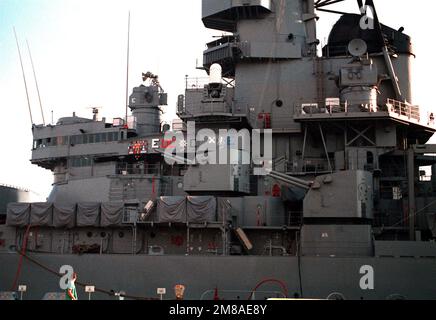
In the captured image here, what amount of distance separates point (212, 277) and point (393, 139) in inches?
336

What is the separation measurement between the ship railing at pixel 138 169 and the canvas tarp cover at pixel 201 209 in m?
4.39

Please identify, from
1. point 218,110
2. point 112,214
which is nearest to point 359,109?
point 218,110

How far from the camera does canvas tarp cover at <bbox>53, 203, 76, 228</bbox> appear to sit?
20156mm

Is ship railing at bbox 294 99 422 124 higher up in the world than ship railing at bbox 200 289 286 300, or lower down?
higher up

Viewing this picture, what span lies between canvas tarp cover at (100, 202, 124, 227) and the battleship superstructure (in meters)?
0.04

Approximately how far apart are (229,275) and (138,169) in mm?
7485

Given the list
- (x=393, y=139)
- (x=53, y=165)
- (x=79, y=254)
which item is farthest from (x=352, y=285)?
(x=53, y=165)

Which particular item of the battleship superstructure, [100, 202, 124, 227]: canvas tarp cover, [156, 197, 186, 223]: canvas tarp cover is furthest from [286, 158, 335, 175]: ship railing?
[100, 202, 124, 227]: canvas tarp cover

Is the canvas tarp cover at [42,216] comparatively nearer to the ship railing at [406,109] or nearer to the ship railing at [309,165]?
the ship railing at [309,165]

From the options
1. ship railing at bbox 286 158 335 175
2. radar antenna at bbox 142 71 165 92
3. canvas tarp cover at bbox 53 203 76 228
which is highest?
radar antenna at bbox 142 71 165 92

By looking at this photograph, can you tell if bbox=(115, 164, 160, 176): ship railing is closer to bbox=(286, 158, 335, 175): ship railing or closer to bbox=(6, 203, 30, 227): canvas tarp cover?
bbox=(6, 203, 30, 227): canvas tarp cover

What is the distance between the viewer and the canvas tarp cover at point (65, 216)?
20.2 meters

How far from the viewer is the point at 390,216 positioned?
19.8 metres
